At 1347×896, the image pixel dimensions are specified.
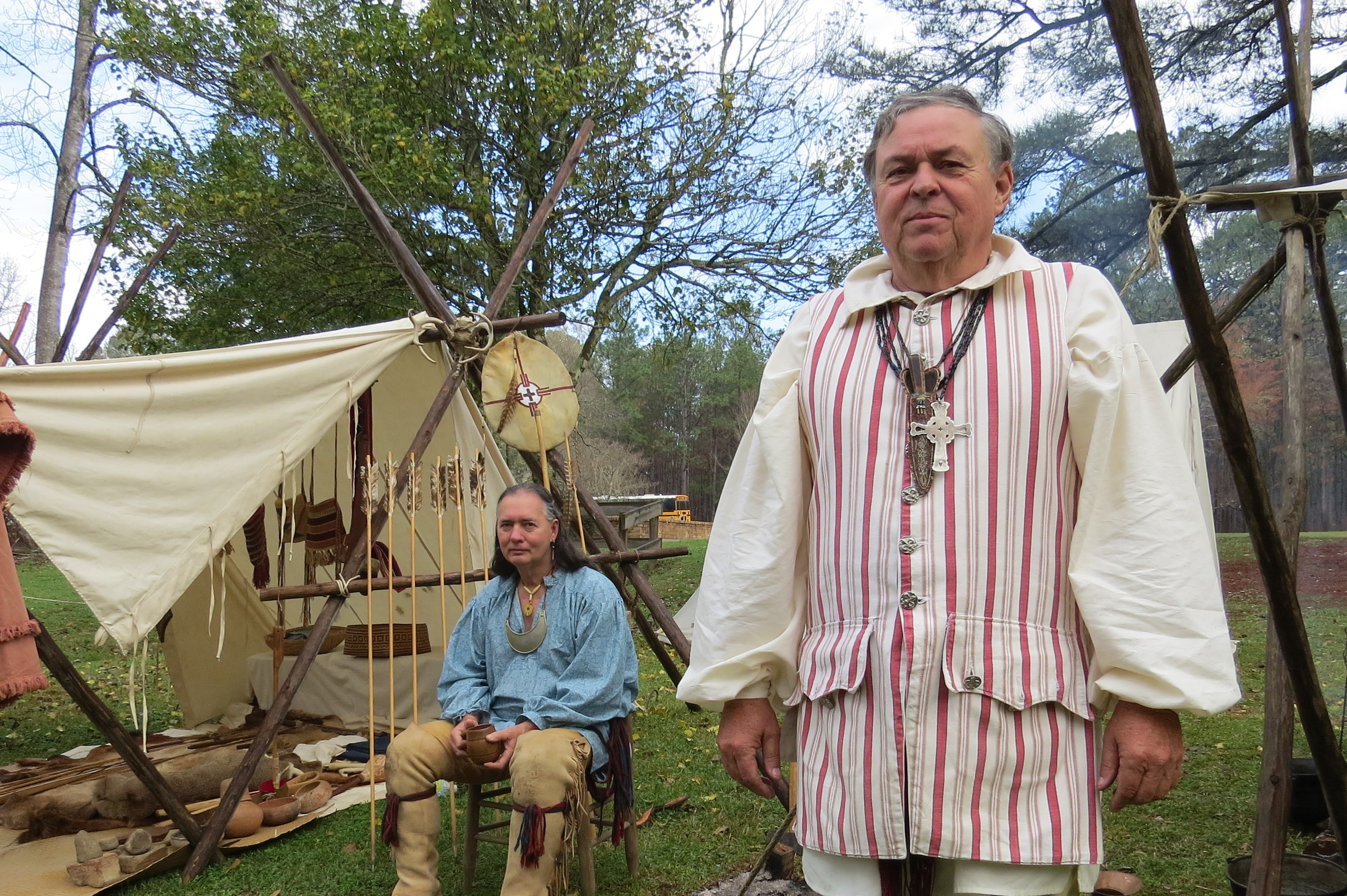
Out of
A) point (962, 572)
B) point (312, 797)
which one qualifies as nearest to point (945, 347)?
point (962, 572)

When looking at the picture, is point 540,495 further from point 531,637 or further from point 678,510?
point 678,510

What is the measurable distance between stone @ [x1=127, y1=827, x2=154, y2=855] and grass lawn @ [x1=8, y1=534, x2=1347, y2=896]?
0.20m

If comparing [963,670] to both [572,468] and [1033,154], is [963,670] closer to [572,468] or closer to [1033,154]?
[572,468]

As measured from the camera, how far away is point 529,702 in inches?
A: 132

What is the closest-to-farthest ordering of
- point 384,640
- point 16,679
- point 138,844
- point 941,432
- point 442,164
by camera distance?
point 941,432
point 16,679
point 138,844
point 384,640
point 442,164

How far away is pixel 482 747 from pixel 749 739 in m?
1.86

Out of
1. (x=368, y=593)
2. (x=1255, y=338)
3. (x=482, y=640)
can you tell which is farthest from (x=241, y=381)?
(x=1255, y=338)

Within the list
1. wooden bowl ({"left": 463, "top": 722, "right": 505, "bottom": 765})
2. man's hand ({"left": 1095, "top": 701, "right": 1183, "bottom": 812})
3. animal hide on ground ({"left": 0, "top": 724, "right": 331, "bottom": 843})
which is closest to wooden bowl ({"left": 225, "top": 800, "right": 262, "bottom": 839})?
animal hide on ground ({"left": 0, "top": 724, "right": 331, "bottom": 843})

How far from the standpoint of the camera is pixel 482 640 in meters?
3.58

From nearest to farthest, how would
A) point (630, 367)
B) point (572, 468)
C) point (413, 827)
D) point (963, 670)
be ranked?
point (963, 670) → point (413, 827) → point (572, 468) → point (630, 367)

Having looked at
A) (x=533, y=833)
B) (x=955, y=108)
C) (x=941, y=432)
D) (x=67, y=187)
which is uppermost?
(x=67, y=187)

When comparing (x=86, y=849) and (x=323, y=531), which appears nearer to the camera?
(x=86, y=849)

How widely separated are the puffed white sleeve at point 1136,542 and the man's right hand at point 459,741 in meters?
2.30

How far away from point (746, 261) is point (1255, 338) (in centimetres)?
595
